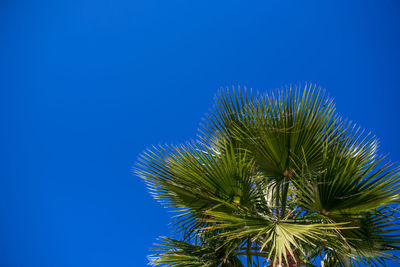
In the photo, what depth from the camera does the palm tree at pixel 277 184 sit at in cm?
238

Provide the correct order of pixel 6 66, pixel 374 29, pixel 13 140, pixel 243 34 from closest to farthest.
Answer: pixel 374 29 < pixel 243 34 < pixel 13 140 < pixel 6 66

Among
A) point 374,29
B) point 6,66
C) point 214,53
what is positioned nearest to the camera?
point 374,29

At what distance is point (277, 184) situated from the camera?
302 cm

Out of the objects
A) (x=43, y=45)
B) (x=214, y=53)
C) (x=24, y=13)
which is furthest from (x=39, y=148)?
(x=214, y=53)

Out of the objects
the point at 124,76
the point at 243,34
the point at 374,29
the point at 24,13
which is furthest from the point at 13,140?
the point at 374,29

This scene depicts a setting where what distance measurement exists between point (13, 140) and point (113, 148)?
49.0 feet

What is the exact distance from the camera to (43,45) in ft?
81.8

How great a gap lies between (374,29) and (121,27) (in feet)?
48.8

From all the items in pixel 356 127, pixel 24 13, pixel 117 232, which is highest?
pixel 24 13

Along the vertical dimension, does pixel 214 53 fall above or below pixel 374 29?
above

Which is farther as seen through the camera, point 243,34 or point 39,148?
point 39,148

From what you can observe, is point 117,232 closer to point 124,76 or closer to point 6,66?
point 124,76

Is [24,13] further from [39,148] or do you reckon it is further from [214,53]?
[214,53]

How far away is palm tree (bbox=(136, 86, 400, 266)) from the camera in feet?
7.80
